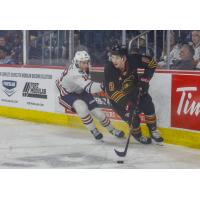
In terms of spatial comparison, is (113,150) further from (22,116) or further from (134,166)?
(22,116)

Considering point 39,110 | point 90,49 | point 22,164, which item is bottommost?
point 22,164

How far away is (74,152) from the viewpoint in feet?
18.5

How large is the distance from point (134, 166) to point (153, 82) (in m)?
0.67

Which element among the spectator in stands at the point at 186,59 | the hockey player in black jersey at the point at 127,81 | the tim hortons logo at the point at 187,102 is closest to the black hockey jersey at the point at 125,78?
the hockey player in black jersey at the point at 127,81

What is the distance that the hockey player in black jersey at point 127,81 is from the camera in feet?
18.3

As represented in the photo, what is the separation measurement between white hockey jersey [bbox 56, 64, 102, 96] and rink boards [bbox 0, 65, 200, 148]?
0.22 ft

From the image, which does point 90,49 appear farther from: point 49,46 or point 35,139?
point 35,139

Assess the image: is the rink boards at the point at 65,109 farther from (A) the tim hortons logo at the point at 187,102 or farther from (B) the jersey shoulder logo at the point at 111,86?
(B) the jersey shoulder logo at the point at 111,86

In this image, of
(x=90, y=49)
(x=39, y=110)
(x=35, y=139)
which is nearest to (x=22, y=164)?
(x=35, y=139)

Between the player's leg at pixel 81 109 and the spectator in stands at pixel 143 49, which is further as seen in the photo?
the player's leg at pixel 81 109

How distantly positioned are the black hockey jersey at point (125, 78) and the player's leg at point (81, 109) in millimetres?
242

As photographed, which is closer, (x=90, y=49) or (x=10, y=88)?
(x=90, y=49)

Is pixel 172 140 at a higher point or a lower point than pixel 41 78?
lower

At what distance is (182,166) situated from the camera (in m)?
5.57
